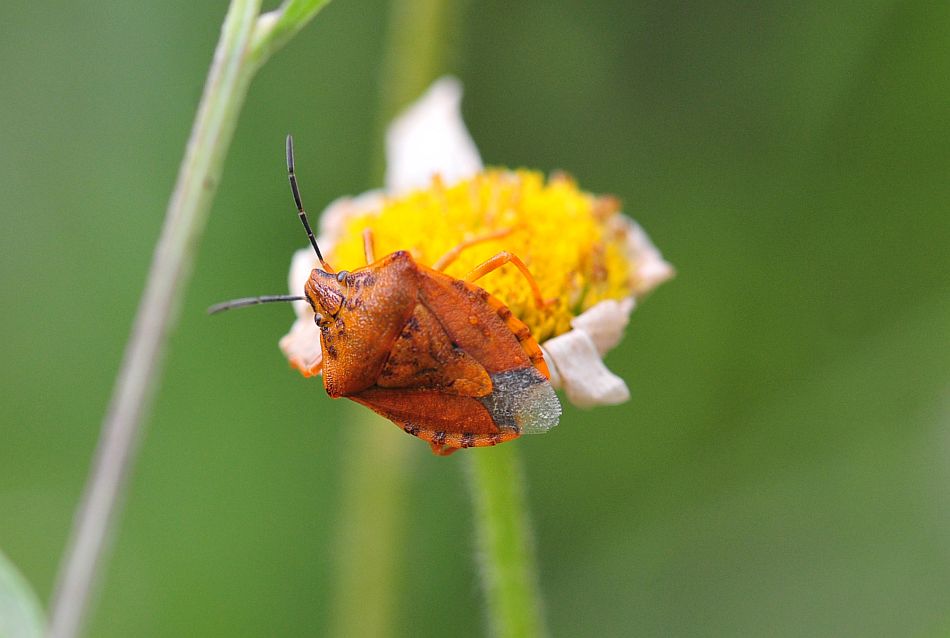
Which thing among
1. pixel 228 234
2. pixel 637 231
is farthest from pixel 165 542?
pixel 637 231

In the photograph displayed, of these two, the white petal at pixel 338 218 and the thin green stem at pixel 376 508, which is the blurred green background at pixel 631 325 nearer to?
the thin green stem at pixel 376 508

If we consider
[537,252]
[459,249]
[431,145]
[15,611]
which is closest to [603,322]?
[537,252]

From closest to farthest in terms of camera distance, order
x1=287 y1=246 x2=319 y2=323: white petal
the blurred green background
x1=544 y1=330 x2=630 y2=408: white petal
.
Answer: x1=544 y1=330 x2=630 y2=408: white petal < x1=287 y1=246 x2=319 y2=323: white petal < the blurred green background

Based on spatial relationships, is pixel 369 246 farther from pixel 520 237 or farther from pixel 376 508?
pixel 376 508

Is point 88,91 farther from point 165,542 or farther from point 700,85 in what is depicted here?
point 700,85

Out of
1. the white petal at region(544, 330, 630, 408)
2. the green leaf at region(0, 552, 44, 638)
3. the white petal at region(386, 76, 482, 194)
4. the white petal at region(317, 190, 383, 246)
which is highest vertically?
the white petal at region(386, 76, 482, 194)

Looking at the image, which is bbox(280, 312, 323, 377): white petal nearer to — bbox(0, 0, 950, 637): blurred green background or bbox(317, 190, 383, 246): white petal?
bbox(317, 190, 383, 246): white petal

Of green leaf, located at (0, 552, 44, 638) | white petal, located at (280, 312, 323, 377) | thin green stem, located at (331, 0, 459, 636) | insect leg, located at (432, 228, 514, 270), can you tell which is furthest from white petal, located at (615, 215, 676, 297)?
green leaf, located at (0, 552, 44, 638)
